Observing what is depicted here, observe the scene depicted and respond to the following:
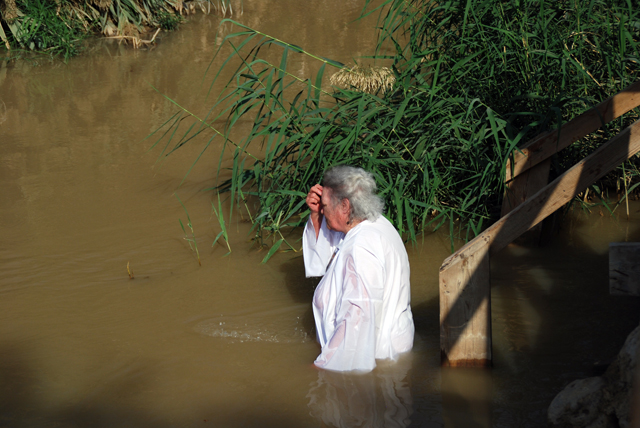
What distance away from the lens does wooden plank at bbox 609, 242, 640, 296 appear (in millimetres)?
2338

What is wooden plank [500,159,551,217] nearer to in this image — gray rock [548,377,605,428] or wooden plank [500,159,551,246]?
wooden plank [500,159,551,246]

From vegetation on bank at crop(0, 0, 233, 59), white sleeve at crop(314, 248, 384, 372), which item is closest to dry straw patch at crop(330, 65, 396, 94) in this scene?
vegetation on bank at crop(0, 0, 233, 59)

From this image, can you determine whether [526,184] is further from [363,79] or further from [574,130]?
[363,79]

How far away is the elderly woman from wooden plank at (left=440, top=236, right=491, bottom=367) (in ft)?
1.01

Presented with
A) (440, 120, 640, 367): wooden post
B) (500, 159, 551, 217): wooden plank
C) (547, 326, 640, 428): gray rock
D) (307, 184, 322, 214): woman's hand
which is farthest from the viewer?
(500, 159, 551, 217): wooden plank

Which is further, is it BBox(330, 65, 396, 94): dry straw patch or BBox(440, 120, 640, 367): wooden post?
BBox(330, 65, 396, 94): dry straw patch

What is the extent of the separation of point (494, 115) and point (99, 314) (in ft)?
8.79

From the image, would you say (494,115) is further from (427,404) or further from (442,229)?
(427,404)

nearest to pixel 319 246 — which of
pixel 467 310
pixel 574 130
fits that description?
pixel 467 310

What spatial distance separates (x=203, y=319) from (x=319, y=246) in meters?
0.81

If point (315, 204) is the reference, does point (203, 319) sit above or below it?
below

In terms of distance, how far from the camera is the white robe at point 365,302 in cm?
293

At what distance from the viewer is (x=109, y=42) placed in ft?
32.4

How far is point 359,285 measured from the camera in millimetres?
2924
